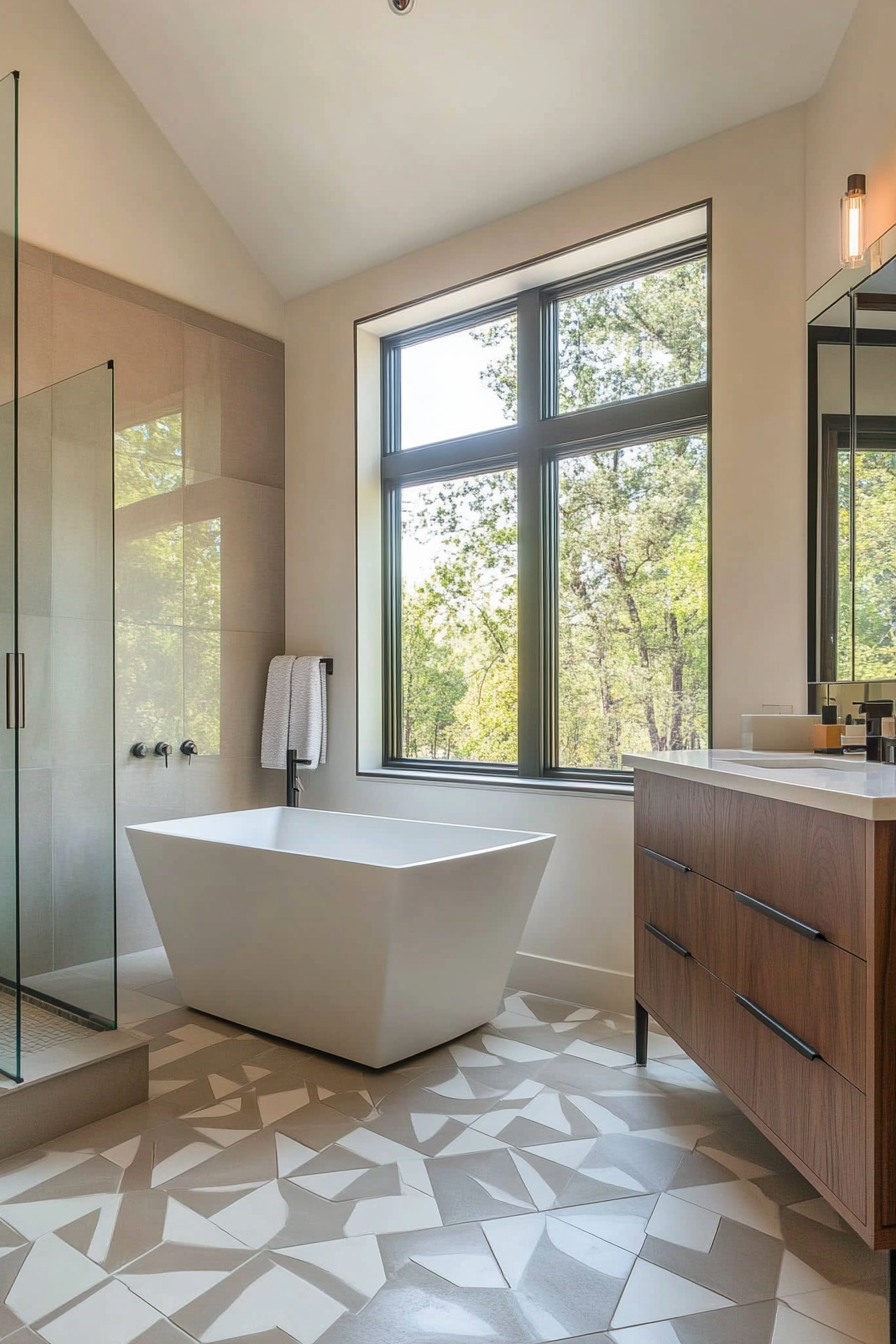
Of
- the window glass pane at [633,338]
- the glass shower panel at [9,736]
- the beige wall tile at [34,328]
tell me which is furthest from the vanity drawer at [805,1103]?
the beige wall tile at [34,328]

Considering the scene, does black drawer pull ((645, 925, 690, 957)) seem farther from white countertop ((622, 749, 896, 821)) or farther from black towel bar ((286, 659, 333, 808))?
black towel bar ((286, 659, 333, 808))

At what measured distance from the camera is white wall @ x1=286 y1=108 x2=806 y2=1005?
2875 millimetres

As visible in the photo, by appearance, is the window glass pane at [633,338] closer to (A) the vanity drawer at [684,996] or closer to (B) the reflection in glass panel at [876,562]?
(B) the reflection in glass panel at [876,562]

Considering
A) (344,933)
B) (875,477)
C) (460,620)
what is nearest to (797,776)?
(875,477)

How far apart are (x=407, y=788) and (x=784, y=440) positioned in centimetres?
203

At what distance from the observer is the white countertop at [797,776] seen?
1464mm

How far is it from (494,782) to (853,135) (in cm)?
241

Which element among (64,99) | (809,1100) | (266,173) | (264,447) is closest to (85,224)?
(64,99)

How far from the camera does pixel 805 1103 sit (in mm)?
1659

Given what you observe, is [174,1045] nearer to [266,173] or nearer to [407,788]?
[407,788]

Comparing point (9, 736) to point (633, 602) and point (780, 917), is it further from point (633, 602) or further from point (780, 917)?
point (633, 602)

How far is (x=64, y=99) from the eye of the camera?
3477 mm

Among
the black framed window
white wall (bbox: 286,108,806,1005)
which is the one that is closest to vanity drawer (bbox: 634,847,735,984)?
white wall (bbox: 286,108,806,1005)

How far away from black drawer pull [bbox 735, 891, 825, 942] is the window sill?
4.26ft
